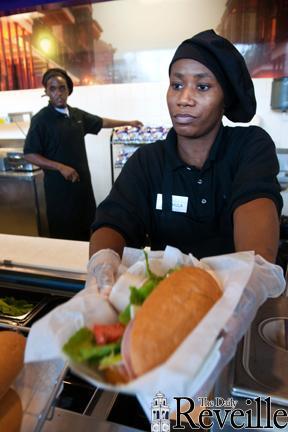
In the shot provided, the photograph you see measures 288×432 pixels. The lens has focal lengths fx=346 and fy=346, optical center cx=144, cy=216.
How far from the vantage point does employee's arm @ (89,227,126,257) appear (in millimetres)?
→ 964

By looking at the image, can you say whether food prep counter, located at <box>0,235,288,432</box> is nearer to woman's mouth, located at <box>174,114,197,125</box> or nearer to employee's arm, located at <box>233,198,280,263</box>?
employee's arm, located at <box>233,198,280,263</box>

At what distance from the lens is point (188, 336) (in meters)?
0.49

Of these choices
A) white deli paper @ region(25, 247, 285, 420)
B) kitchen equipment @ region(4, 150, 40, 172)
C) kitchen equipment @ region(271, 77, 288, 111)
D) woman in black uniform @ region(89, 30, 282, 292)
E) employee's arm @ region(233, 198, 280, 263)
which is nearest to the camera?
white deli paper @ region(25, 247, 285, 420)

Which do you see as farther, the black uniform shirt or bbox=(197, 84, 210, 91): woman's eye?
the black uniform shirt

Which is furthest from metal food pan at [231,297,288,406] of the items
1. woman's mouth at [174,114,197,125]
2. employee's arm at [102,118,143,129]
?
employee's arm at [102,118,143,129]

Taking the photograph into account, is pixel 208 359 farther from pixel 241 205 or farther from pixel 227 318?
pixel 241 205

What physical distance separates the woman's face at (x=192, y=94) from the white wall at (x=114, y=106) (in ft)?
8.70

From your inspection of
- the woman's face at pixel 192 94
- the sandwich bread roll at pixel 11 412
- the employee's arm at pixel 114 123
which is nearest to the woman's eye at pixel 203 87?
the woman's face at pixel 192 94

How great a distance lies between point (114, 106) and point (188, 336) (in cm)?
365

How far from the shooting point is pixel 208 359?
0.47 m

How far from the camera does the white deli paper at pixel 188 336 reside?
0.44 metres

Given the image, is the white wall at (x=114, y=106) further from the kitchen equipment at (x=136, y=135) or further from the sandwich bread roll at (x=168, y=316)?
the sandwich bread roll at (x=168, y=316)

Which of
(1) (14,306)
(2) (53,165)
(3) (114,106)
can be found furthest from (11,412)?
(3) (114,106)

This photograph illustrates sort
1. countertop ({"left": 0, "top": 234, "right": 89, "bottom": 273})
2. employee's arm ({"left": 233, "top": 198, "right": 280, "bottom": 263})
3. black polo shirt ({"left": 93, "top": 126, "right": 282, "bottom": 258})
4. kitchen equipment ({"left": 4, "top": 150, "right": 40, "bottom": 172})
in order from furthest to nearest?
kitchen equipment ({"left": 4, "top": 150, "right": 40, "bottom": 172}) < countertop ({"left": 0, "top": 234, "right": 89, "bottom": 273}) < black polo shirt ({"left": 93, "top": 126, "right": 282, "bottom": 258}) < employee's arm ({"left": 233, "top": 198, "right": 280, "bottom": 263})
